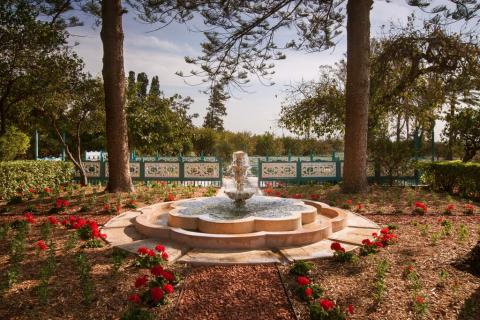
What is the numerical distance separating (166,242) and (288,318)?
7.78ft

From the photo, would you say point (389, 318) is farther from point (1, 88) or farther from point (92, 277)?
point (1, 88)

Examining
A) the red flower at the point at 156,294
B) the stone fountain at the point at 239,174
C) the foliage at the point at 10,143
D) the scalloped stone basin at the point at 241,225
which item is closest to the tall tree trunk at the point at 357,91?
the scalloped stone basin at the point at 241,225

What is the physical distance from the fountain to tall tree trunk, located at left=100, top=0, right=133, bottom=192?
212cm

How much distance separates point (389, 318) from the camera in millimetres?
2719

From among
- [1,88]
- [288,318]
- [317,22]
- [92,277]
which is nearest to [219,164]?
[317,22]

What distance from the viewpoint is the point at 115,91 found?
8.14 m

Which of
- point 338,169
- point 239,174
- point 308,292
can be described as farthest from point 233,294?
point 338,169

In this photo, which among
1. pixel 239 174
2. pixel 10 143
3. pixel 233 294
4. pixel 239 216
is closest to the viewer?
pixel 233 294

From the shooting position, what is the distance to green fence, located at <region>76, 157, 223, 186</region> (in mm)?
11484

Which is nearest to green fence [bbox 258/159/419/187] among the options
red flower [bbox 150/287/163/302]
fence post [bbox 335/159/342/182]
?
fence post [bbox 335/159/342/182]

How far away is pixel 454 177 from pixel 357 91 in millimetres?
3681

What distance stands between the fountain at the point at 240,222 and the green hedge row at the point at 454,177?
4.68 m

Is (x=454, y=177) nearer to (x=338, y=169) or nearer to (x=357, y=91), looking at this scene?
(x=338, y=169)

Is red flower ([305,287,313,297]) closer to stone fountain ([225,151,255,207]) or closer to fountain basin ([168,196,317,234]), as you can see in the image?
fountain basin ([168,196,317,234])
